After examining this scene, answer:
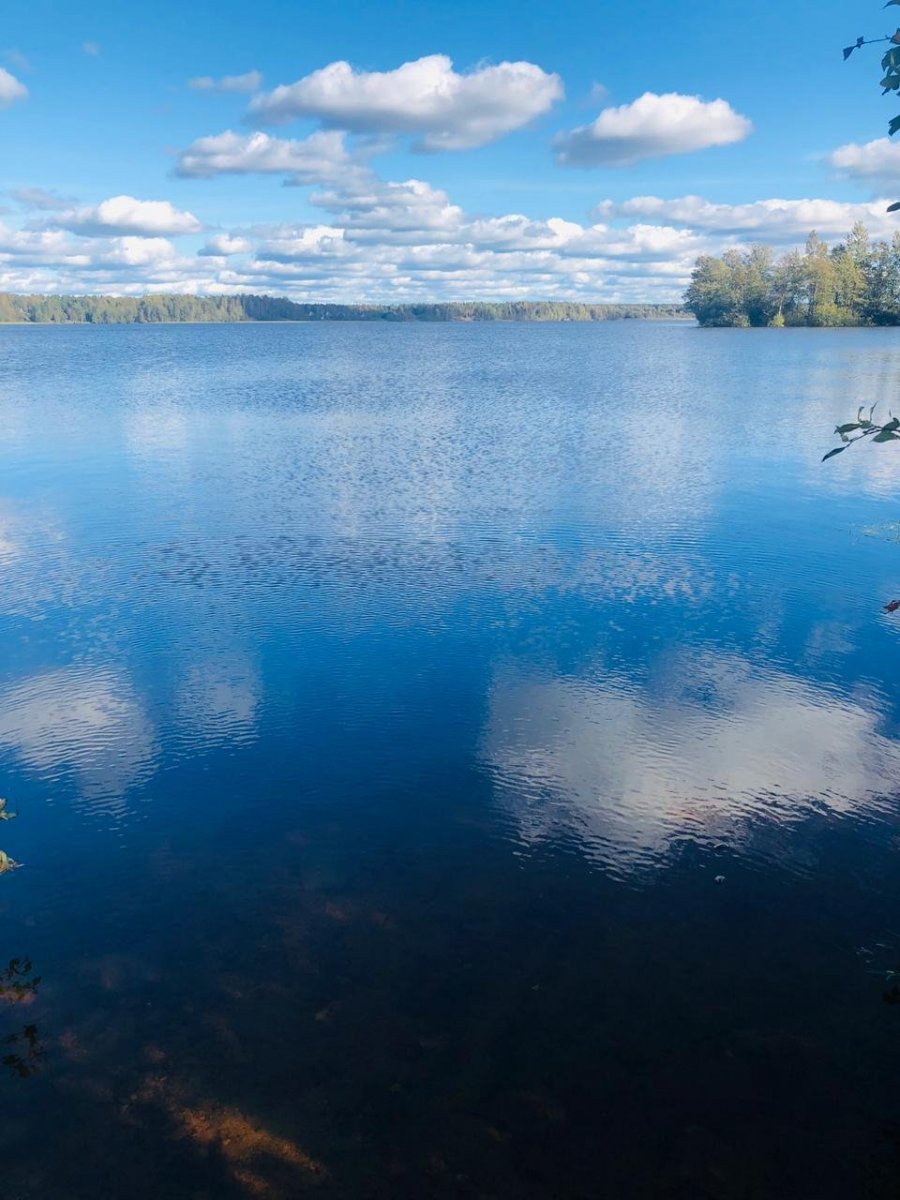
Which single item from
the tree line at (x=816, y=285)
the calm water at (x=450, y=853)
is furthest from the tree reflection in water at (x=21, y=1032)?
the tree line at (x=816, y=285)

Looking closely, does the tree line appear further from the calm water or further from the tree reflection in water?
the tree reflection in water

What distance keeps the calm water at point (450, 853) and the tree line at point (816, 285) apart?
491 ft

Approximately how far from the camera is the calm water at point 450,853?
9000 mm

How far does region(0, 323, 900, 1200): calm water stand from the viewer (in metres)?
9.00

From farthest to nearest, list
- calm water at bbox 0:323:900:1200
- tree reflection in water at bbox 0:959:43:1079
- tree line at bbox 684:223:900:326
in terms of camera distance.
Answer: tree line at bbox 684:223:900:326 → tree reflection in water at bbox 0:959:43:1079 → calm water at bbox 0:323:900:1200

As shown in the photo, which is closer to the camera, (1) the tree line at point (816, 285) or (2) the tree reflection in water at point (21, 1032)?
(2) the tree reflection in water at point (21, 1032)

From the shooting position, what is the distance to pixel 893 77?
508 cm

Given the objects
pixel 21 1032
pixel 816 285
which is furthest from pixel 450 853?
pixel 816 285

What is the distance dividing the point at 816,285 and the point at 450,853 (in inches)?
6829

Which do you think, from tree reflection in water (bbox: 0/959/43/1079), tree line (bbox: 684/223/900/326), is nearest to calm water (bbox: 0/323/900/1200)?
tree reflection in water (bbox: 0/959/43/1079)

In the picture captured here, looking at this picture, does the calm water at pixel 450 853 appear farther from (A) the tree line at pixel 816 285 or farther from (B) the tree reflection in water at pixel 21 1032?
(A) the tree line at pixel 816 285

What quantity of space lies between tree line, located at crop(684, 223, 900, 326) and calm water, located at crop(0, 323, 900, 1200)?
491 ft

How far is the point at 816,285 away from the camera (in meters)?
160

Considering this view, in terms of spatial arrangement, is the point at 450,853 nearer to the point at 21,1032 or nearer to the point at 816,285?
the point at 21,1032
